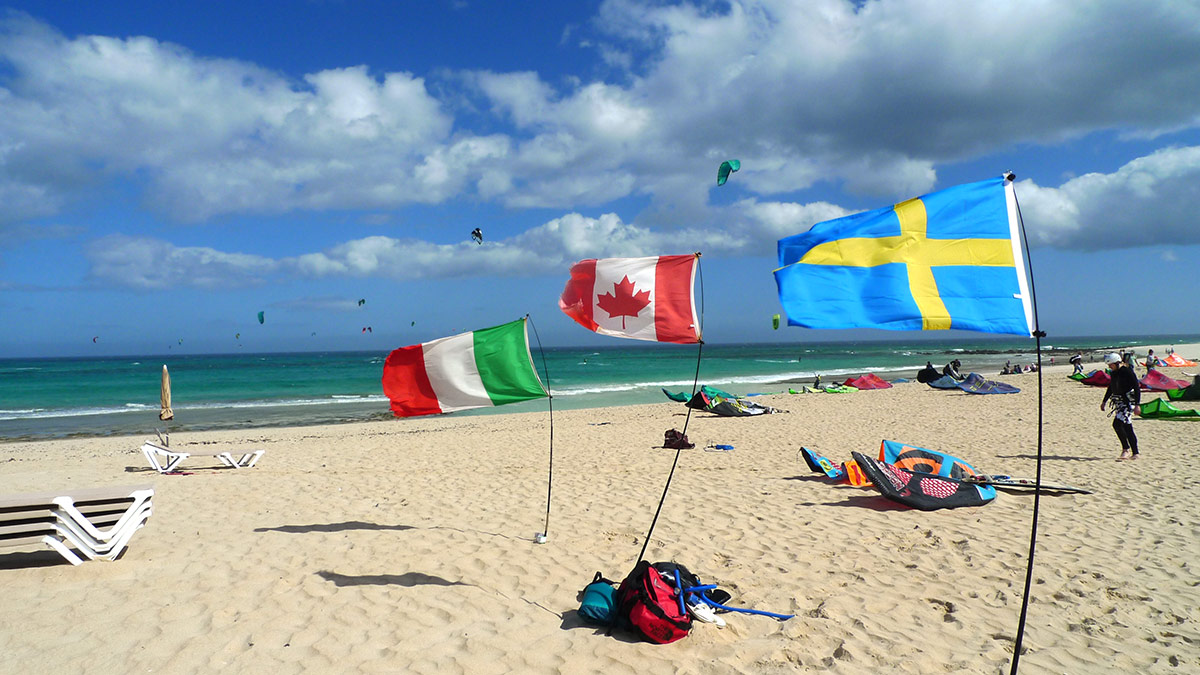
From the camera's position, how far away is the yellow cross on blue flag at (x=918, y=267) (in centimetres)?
342

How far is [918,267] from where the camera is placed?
3639mm

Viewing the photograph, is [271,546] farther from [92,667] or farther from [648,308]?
[648,308]

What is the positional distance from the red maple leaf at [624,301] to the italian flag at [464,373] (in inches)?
46.6

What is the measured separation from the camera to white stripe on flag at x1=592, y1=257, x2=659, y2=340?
201 inches

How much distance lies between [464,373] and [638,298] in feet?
7.04

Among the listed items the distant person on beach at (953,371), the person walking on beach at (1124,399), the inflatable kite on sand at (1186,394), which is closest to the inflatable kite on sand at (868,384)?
the distant person on beach at (953,371)

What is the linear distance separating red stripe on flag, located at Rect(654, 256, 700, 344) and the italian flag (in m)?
1.55

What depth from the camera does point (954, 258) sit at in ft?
11.7

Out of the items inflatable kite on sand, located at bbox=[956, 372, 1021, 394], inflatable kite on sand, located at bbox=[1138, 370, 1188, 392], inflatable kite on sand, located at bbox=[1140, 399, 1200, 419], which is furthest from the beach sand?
inflatable kite on sand, located at bbox=[956, 372, 1021, 394]

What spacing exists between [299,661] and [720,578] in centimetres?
320

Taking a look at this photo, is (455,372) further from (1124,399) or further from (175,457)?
(1124,399)

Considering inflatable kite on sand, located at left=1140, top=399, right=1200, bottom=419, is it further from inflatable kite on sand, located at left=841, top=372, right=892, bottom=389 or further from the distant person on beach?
inflatable kite on sand, located at left=841, top=372, right=892, bottom=389

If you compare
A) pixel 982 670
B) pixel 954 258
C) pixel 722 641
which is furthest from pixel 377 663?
pixel 954 258

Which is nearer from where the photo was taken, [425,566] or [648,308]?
[648,308]
